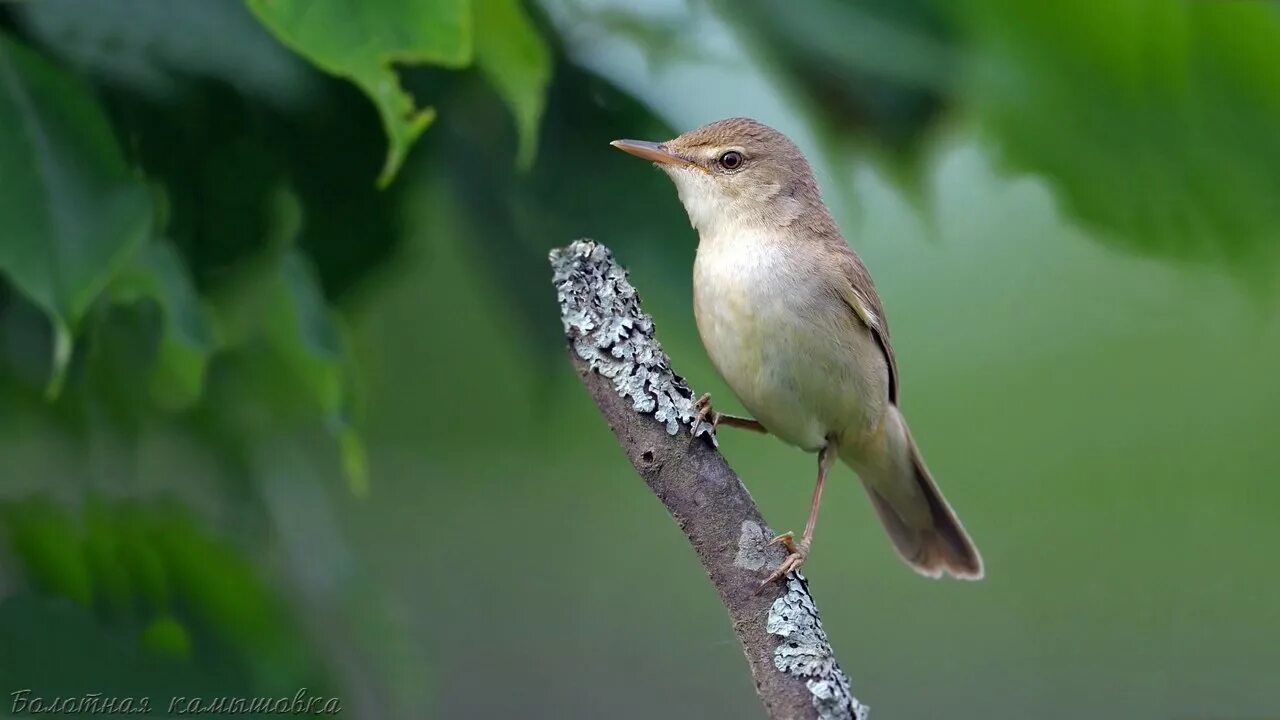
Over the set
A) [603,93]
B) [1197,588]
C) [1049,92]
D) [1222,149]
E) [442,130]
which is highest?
[1197,588]

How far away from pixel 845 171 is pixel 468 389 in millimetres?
2134

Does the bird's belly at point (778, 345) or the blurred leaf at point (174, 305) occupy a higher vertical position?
the bird's belly at point (778, 345)

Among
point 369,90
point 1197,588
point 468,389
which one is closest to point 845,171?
point 369,90

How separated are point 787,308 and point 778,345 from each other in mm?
106

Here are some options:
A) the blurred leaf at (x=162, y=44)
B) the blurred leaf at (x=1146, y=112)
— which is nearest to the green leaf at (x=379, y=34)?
the blurred leaf at (x=162, y=44)

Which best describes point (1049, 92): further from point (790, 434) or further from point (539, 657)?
point (539, 657)

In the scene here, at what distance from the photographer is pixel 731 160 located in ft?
13.0

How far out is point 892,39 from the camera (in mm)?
3404

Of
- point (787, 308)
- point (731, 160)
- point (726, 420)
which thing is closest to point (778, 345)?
point (787, 308)

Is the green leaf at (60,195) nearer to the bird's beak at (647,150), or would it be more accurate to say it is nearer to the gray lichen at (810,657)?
the bird's beak at (647,150)

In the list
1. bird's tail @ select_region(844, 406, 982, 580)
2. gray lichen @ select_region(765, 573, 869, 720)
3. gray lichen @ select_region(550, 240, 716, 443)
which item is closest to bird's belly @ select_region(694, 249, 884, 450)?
bird's tail @ select_region(844, 406, 982, 580)

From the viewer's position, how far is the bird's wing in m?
3.65

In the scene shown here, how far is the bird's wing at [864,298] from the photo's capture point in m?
3.65

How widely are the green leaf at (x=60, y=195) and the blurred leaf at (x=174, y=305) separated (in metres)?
0.10
